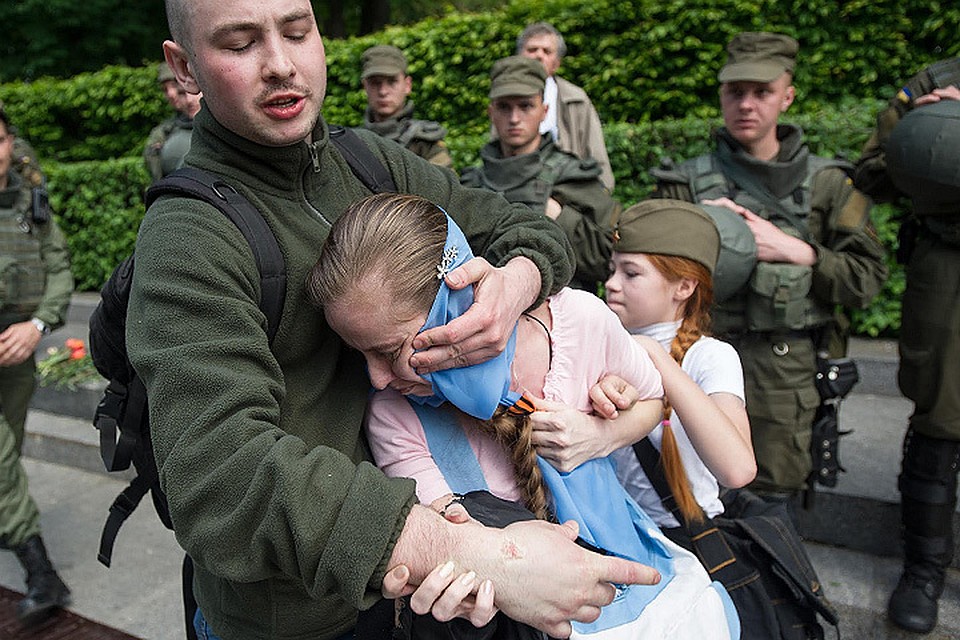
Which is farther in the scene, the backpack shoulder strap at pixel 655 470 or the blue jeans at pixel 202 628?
the backpack shoulder strap at pixel 655 470

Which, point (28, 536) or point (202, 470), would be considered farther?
point (28, 536)

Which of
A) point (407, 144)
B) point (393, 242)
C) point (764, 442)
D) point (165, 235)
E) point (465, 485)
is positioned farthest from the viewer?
point (407, 144)

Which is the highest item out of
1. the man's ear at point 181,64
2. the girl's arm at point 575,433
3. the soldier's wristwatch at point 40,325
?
the man's ear at point 181,64

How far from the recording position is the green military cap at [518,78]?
3.89 meters

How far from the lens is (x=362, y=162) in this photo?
1638 millimetres

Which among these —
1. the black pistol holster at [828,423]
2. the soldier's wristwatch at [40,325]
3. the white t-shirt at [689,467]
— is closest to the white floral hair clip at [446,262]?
the white t-shirt at [689,467]

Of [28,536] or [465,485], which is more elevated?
[465,485]

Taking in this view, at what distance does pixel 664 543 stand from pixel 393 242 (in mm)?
879

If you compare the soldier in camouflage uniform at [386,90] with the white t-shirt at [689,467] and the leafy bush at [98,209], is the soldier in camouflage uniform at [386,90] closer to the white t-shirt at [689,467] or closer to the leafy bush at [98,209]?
the white t-shirt at [689,467]

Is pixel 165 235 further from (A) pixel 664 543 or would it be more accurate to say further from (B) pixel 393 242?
(A) pixel 664 543

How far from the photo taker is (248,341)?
1.14m

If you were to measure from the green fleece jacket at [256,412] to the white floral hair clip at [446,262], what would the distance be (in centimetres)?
23

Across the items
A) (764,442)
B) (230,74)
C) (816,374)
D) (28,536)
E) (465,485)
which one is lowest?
(28,536)

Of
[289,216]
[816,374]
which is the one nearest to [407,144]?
[816,374]
